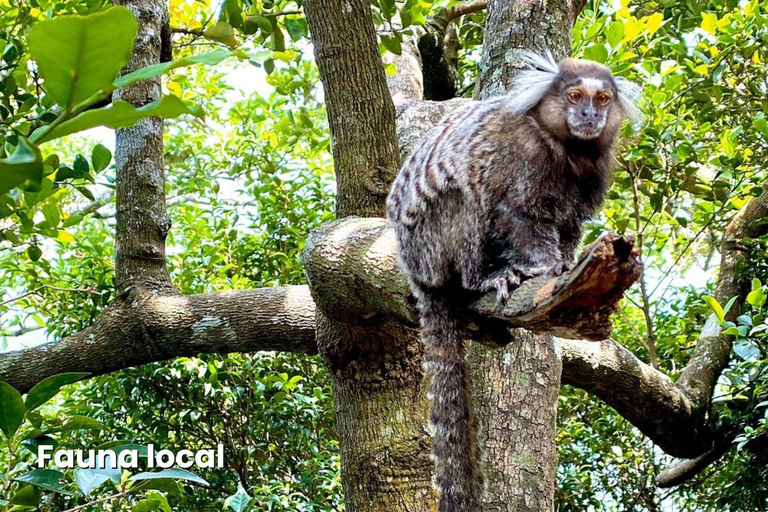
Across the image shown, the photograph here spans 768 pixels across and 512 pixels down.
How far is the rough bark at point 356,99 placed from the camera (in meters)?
3.45

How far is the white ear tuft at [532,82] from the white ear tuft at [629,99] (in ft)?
0.86

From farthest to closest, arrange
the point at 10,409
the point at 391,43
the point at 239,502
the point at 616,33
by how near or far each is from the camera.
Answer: the point at 391,43 < the point at 616,33 < the point at 239,502 < the point at 10,409

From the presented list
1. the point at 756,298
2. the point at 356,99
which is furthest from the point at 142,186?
the point at 756,298

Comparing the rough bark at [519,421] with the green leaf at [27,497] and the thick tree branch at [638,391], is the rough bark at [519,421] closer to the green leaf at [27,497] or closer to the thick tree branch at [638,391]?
the thick tree branch at [638,391]

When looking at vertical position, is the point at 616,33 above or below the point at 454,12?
below

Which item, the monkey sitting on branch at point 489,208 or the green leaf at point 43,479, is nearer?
the green leaf at point 43,479

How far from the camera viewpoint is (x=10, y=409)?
100cm

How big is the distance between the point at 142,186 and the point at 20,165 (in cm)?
361

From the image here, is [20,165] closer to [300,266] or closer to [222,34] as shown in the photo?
[222,34]

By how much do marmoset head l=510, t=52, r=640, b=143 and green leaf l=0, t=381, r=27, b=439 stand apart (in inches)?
81.9

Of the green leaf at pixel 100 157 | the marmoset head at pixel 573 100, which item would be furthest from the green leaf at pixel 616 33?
the green leaf at pixel 100 157

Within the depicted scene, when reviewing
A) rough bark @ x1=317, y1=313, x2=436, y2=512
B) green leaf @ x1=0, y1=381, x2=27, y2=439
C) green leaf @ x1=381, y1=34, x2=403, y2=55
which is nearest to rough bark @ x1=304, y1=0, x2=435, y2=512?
rough bark @ x1=317, y1=313, x2=436, y2=512

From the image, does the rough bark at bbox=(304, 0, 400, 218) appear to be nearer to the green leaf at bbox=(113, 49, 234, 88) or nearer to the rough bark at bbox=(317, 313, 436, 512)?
the rough bark at bbox=(317, 313, 436, 512)

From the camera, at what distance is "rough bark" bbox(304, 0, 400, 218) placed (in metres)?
3.45
